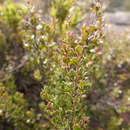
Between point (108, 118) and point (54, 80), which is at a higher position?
point (54, 80)

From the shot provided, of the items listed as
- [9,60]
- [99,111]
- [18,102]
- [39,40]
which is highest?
[39,40]

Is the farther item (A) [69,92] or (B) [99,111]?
(B) [99,111]

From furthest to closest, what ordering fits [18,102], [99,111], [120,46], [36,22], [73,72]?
[120,46], [99,111], [18,102], [36,22], [73,72]

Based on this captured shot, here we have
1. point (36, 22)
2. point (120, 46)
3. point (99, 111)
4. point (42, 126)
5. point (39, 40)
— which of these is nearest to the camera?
point (39, 40)

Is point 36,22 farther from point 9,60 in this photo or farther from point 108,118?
point 108,118

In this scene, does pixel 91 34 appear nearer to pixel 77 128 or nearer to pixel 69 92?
pixel 69 92

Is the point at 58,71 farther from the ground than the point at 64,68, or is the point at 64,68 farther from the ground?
the point at 64,68

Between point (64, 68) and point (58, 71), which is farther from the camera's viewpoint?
point (58, 71)

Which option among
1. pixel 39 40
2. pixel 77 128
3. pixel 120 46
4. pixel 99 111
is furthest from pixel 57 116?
pixel 120 46
